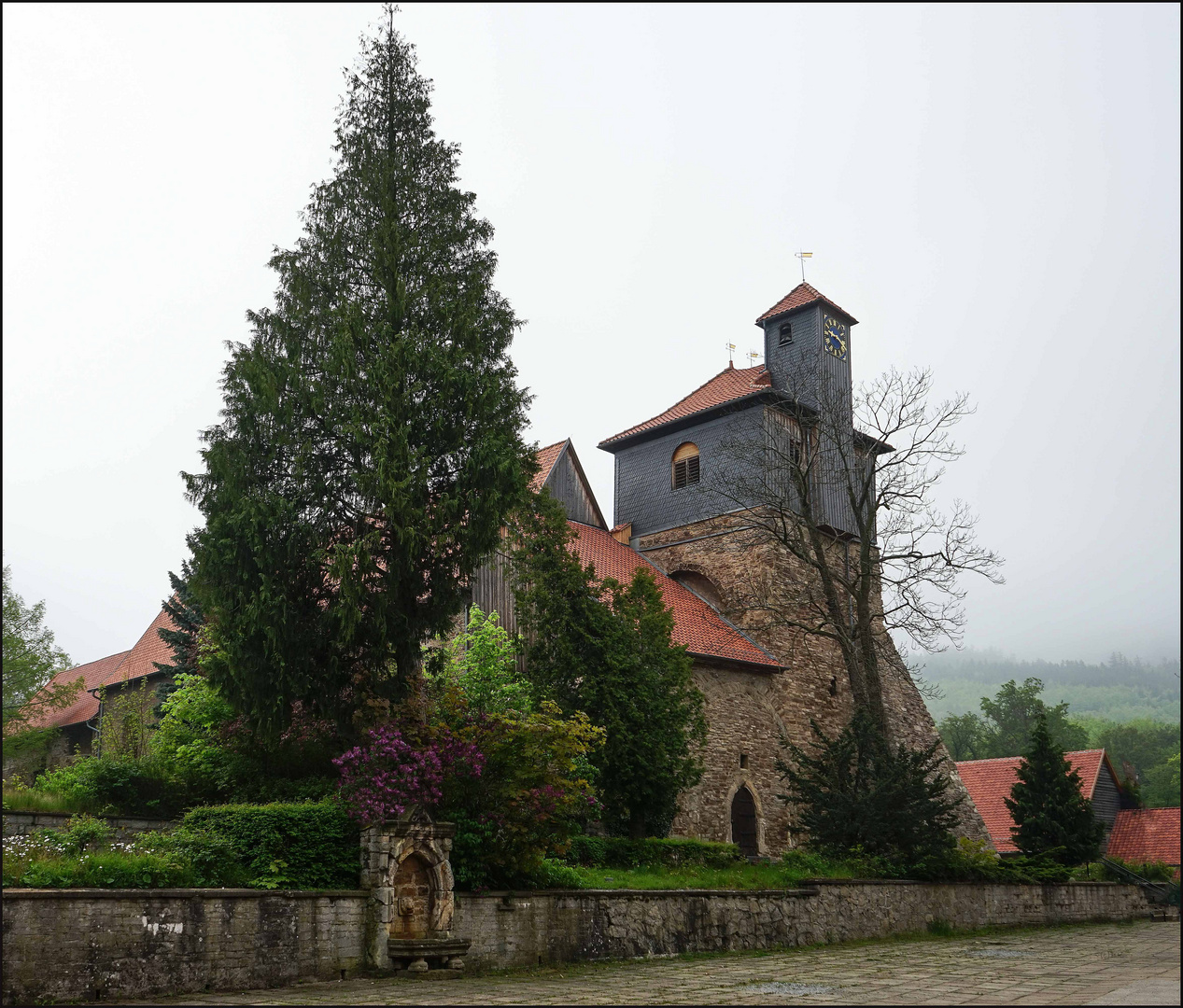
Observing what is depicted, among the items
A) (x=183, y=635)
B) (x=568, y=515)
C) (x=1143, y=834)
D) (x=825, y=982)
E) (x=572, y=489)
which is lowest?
(x=1143, y=834)

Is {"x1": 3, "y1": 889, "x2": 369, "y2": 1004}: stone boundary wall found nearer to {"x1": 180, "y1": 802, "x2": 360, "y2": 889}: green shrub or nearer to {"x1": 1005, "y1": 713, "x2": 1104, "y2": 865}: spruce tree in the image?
{"x1": 180, "y1": 802, "x2": 360, "y2": 889}: green shrub

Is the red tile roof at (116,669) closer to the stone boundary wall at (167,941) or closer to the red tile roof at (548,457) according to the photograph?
the red tile roof at (548,457)

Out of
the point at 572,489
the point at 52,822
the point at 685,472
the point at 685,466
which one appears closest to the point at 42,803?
the point at 52,822

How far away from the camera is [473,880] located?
42.5ft

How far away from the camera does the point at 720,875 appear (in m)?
16.8

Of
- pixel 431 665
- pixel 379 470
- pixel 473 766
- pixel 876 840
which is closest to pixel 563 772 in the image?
pixel 473 766

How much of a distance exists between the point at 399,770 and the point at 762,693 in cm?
1569

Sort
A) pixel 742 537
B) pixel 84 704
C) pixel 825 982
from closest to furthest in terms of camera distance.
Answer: pixel 825 982, pixel 742 537, pixel 84 704

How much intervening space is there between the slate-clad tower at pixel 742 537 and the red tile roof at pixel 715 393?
0.07m

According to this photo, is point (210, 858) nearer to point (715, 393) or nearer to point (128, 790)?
point (128, 790)

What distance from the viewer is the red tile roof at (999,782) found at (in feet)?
115

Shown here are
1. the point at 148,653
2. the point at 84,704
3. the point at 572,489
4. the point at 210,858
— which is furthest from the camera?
the point at 84,704

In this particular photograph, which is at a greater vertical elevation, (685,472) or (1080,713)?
(685,472)

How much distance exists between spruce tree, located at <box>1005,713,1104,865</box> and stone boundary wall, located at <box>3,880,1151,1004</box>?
7.16 meters
